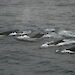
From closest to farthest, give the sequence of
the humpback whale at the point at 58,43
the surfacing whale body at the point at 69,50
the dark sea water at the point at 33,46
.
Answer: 1. the dark sea water at the point at 33,46
2. the surfacing whale body at the point at 69,50
3. the humpback whale at the point at 58,43

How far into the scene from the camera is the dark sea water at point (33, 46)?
800 inches

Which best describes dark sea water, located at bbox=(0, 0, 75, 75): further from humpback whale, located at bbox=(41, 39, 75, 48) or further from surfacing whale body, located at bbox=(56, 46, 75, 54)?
humpback whale, located at bbox=(41, 39, 75, 48)

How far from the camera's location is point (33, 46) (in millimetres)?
25016

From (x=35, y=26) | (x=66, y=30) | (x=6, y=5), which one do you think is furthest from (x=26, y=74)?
(x=6, y=5)

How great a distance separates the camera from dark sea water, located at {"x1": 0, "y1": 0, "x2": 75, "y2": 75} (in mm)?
20328

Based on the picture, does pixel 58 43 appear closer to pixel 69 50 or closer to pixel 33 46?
pixel 33 46

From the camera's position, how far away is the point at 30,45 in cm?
2533

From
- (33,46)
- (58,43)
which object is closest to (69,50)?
(58,43)

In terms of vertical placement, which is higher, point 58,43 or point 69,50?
point 69,50

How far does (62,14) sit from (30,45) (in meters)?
15.2

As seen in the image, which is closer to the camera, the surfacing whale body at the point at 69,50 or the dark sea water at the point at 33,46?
the dark sea water at the point at 33,46

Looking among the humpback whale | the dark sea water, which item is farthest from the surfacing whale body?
the humpback whale

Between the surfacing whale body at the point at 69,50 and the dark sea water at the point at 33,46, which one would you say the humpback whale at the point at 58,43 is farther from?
the surfacing whale body at the point at 69,50

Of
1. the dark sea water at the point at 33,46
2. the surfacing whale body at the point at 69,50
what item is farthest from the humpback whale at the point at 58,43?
the surfacing whale body at the point at 69,50
